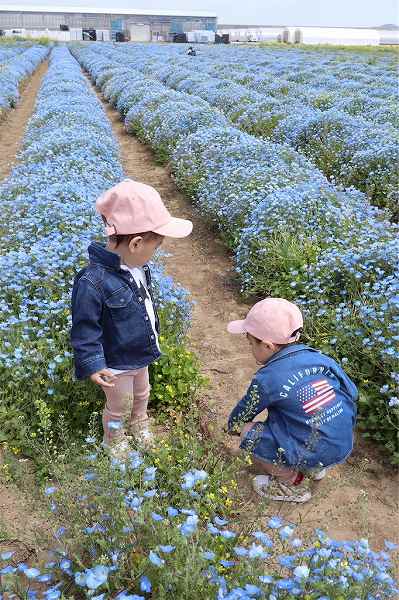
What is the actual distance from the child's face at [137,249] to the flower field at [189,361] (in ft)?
2.74

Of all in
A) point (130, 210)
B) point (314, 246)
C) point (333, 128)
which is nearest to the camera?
point (130, 210)

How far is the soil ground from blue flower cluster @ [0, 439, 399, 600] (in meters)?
0.19

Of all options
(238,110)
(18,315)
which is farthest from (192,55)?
(18,315)

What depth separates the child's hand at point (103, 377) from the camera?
2705 millimetres

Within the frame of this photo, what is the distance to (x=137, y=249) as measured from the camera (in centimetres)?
265

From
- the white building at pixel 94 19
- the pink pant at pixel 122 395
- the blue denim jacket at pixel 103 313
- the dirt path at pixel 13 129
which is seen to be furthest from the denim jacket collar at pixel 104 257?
the white building at pixel 94 19

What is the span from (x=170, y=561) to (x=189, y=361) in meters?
2.02

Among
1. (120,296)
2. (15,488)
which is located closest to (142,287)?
(120,296)

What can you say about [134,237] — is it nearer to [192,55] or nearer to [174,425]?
[174,425]

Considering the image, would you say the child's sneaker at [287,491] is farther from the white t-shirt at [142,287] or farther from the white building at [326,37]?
the white building at [326,37]

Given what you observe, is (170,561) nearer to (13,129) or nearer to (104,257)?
(104,257)

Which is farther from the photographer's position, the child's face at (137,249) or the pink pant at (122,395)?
the pink pant at (122,395)

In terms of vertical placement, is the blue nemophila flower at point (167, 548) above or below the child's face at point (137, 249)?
below

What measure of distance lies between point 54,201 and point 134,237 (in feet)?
10.0
